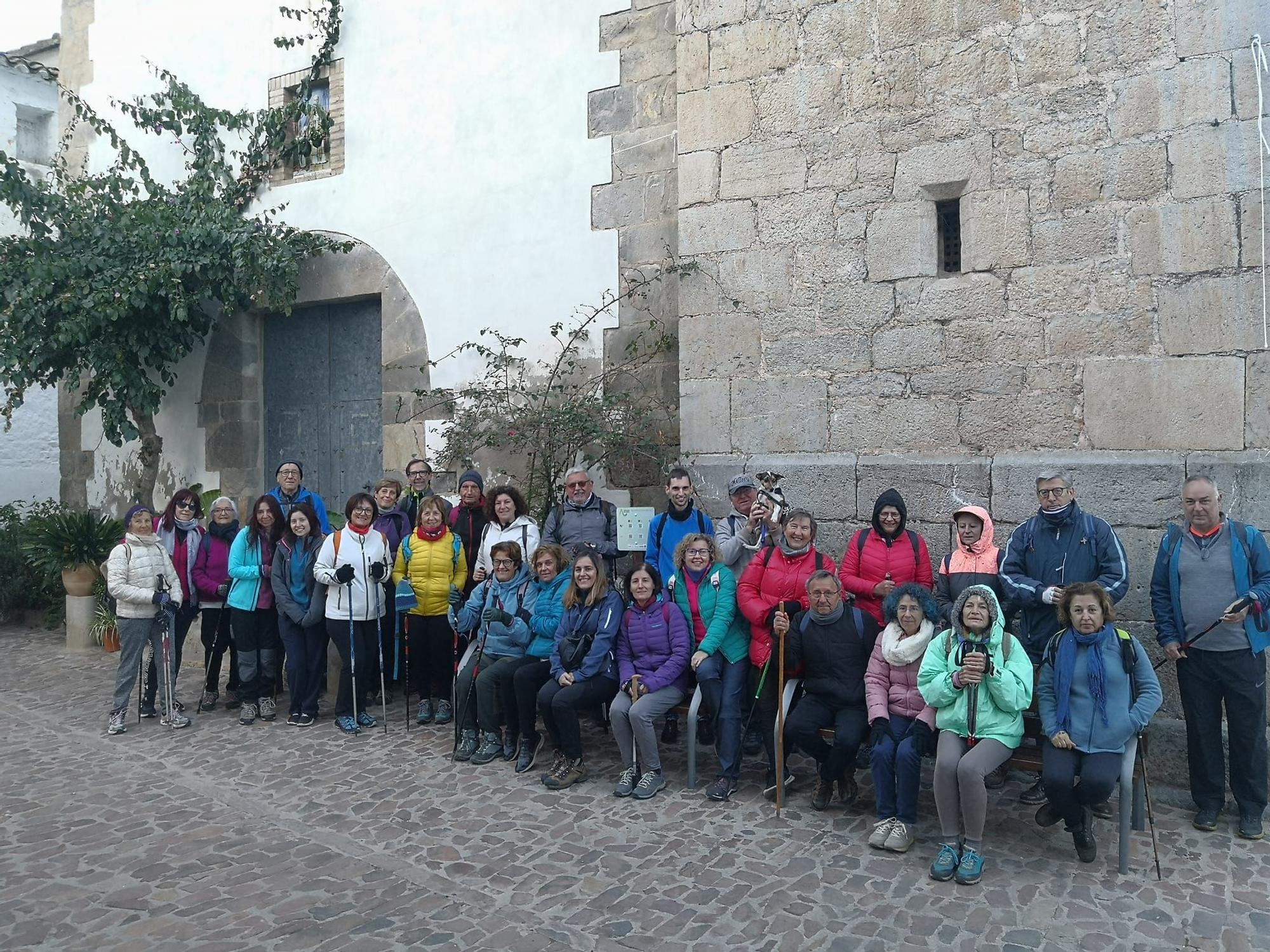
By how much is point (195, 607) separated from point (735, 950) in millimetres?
4912

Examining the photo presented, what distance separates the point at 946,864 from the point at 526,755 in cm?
240

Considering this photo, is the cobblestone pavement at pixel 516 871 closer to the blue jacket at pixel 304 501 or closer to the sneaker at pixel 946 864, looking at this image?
the sneaker at pixel 946 864

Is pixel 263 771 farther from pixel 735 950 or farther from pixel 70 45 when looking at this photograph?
pixel 70 45

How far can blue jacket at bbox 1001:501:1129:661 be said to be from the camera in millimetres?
4750

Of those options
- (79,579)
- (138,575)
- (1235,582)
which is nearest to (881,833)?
(1235,582)

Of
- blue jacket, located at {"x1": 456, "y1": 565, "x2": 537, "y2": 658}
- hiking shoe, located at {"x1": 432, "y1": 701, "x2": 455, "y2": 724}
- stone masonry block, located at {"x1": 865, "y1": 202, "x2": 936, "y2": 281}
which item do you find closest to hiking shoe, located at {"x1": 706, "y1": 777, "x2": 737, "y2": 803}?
blue jacket, located at {"x1": 456, "y1": 565, "x2": 537, "y2": 658}

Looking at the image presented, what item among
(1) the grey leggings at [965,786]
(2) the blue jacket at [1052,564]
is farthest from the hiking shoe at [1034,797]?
(1) the grey leggings at [965,786]

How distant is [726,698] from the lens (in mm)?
5199

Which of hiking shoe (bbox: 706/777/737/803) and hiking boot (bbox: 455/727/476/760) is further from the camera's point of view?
hiking boot (bbox: 455/727/476/760)

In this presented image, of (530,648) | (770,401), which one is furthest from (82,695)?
(770,401)

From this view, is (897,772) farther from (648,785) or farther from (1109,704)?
(648,785)

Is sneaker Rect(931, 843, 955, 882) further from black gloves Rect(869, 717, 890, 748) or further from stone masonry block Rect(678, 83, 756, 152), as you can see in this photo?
stone masonry block Rect(678, 83, 756, 152)

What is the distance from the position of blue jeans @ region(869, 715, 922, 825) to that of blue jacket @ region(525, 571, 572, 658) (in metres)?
1.94

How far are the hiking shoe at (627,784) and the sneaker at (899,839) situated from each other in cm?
135
